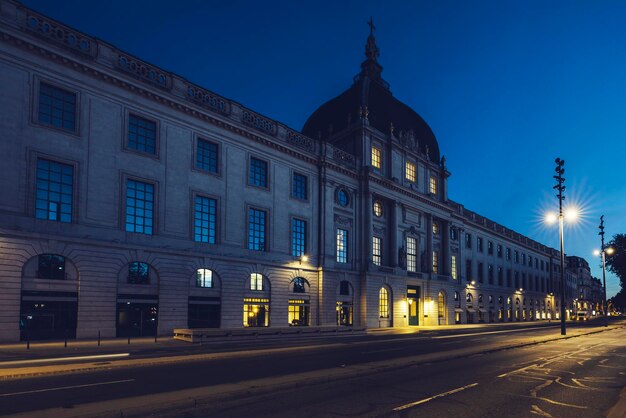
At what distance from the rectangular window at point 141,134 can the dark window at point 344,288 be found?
77.2ft

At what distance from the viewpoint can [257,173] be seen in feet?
133

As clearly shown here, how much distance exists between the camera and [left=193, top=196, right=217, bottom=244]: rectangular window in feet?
116

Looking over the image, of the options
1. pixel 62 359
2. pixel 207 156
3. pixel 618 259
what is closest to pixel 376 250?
pixel 207 156

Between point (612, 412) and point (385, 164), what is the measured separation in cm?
4597

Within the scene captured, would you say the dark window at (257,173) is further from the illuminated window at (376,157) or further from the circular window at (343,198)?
the illuminated window at (376,157)

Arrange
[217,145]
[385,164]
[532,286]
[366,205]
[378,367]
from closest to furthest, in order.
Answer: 1. [378,367]
2. [217,145]
3. [366,205]
4. [385,164]
5. [532,286]

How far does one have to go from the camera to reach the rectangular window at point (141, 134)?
105 ft

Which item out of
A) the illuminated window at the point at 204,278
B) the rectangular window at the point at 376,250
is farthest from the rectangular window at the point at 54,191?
the rectangular window at the point at 376,250

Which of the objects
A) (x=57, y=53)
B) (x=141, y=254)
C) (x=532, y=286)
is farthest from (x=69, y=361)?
(x=532, y=286)

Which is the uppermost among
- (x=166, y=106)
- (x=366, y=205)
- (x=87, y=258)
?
(x=166, y=106)

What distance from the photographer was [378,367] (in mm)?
16766

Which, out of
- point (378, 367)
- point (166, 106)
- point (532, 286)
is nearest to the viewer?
point (378, 367)

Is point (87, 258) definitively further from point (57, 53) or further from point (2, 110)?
point (57, 53)

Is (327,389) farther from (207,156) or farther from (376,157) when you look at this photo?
(376,157)
